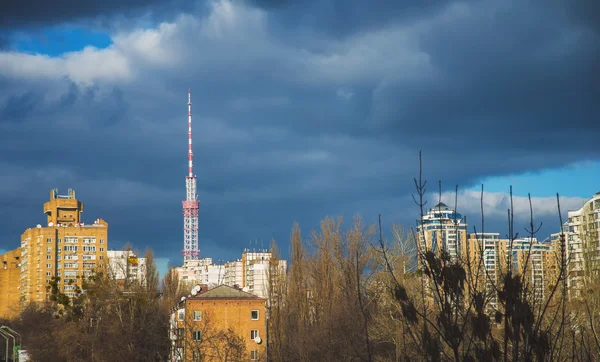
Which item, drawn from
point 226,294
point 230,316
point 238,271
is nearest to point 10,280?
point 238,271

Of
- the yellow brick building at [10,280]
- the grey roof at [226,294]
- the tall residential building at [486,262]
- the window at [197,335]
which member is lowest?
the window at [197,335]

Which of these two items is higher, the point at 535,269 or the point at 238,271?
the point at 238,271

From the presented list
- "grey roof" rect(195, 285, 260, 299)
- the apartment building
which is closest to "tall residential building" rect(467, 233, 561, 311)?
the apartment building

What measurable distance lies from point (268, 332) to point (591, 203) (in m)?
48.5

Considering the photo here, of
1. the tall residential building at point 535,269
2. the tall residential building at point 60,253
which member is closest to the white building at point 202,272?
the tall residential building at point 60,253

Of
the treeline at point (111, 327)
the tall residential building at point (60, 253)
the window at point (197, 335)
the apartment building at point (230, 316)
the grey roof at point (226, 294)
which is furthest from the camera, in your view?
the tall residential building at point (60, 253)

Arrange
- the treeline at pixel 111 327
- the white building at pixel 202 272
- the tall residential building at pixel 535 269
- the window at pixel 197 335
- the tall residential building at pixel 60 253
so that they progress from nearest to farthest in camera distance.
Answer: the tall residential building at pixel 535 269, the window at pixel 197 335, the treeline at pixel 111 327, the tall residential building at pixel 60 253, the white building at pixel 202 272

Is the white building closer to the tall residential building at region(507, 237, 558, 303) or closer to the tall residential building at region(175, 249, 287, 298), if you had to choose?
the tall residential building at region(175, 249, 287, 298)

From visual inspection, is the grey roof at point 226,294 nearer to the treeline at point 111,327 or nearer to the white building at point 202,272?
the treeline at point 111,327

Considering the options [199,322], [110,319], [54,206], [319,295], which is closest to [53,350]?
[110,319]

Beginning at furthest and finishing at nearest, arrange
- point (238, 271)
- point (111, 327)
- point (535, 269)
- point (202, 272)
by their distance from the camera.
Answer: point (202, 272)
point (238, 271)
point (111, 327)
point (535, 269)

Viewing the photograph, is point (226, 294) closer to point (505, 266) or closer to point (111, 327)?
point (111, 327)

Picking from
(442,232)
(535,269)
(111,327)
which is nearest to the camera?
(442,232)

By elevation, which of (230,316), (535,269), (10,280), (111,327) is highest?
(10,280)
